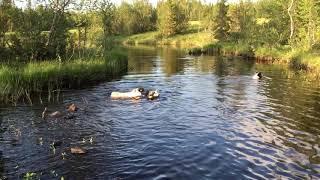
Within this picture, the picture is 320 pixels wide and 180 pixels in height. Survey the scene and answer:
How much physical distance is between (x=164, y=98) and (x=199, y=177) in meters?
13.7

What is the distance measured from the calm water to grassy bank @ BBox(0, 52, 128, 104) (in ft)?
5.27

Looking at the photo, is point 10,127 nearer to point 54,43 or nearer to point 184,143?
point 184,143

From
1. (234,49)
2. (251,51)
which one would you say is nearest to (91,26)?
(251,51)

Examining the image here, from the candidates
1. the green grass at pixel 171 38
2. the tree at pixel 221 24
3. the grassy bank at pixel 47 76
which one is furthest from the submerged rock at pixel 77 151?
the green grass at pixel 171 38

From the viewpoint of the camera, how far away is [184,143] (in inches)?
641

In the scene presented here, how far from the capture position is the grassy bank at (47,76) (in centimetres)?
A: 2375

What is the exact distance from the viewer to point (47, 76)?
26.9 m

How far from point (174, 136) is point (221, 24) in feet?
230

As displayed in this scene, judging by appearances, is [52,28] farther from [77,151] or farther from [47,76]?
[77,151]

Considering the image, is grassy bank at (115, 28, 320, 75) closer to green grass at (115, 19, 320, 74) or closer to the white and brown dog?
green grass at (115, 19, 320, 74)

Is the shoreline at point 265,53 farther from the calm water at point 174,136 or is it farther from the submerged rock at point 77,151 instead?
the submerged rock at point 77,151

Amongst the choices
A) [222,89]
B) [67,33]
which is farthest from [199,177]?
[67,33]

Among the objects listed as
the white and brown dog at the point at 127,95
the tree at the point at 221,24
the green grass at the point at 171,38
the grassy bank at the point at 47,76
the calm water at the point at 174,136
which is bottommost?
the calm water at the point at 174,136

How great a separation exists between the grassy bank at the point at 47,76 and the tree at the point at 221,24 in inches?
2011
